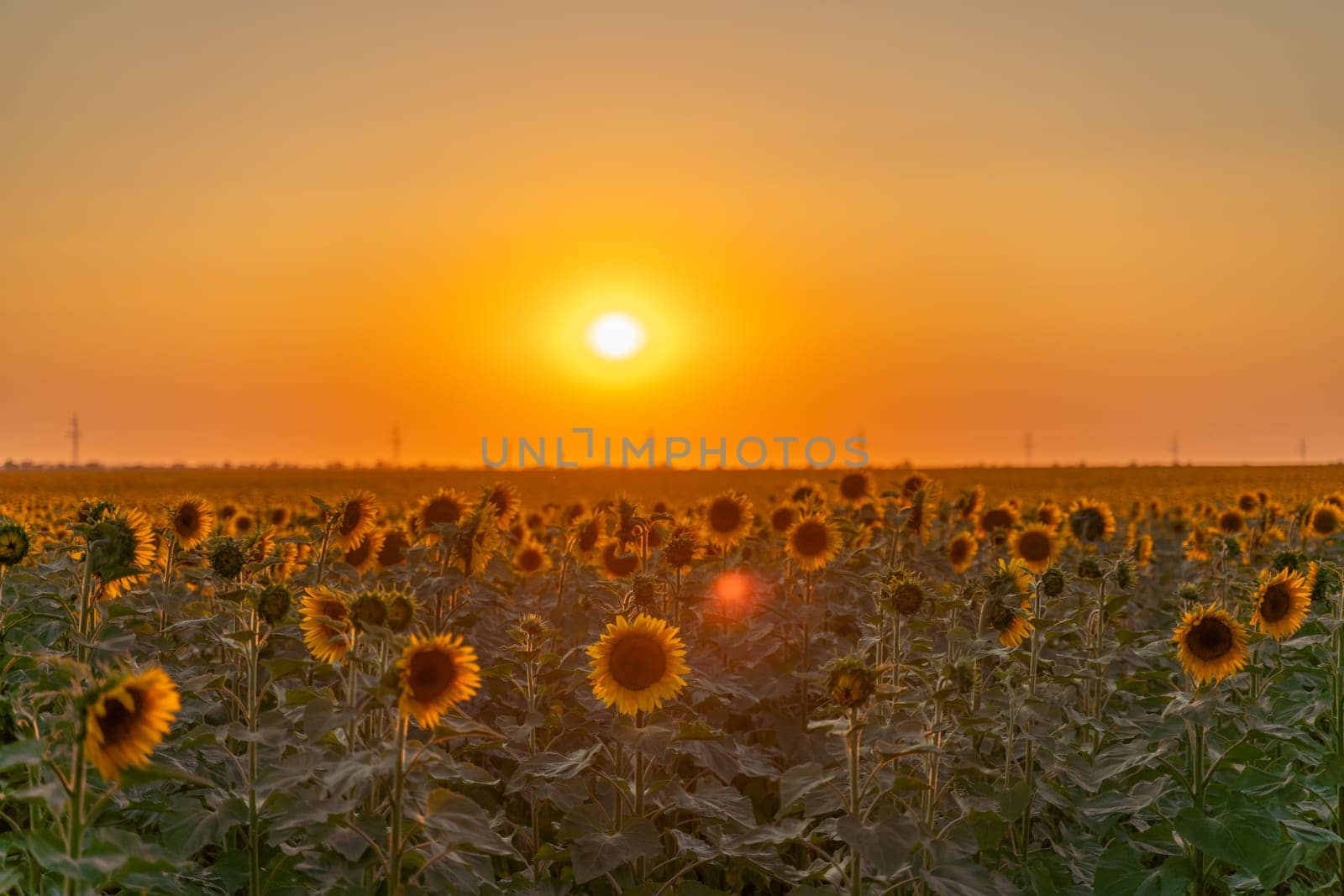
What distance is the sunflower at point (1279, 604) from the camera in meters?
6.94

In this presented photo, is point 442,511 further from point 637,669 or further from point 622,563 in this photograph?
point 637,669

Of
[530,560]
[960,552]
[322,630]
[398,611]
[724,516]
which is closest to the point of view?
[398,611]

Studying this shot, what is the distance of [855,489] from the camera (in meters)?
12.1

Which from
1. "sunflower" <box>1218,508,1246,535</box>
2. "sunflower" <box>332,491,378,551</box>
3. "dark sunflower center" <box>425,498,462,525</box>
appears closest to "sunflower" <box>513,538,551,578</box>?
"dark sunflower center" <box>425,498,462,525</box>

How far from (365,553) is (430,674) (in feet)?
17.6

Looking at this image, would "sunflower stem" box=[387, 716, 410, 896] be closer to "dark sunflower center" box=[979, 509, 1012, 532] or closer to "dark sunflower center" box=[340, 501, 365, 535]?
→ "dark sunflower center" box=[340, 501, 365, 535]

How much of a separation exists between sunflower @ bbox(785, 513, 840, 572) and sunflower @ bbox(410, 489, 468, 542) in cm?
290

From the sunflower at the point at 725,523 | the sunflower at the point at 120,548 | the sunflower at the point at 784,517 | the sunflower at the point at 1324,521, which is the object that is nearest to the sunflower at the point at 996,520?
the sunflower at the point at 784,517

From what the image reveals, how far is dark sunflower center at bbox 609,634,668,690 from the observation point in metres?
5.43

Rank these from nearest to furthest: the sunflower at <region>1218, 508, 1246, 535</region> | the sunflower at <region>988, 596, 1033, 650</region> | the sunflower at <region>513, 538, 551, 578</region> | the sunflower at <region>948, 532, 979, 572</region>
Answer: the sunflower at <region>988, 596, 1033, 650</region>
the sunflower at <region>948, 532, 979, 572</region>
the sunflower at <region>513, 538, 551, 578</region>
the sunflower at <region>1218, 508, 1246, 535</region>

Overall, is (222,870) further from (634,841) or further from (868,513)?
(868,513)

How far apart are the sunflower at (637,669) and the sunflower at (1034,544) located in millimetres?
6109

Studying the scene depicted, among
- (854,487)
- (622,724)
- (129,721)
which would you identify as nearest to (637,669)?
(622,724)

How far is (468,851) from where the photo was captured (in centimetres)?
405
